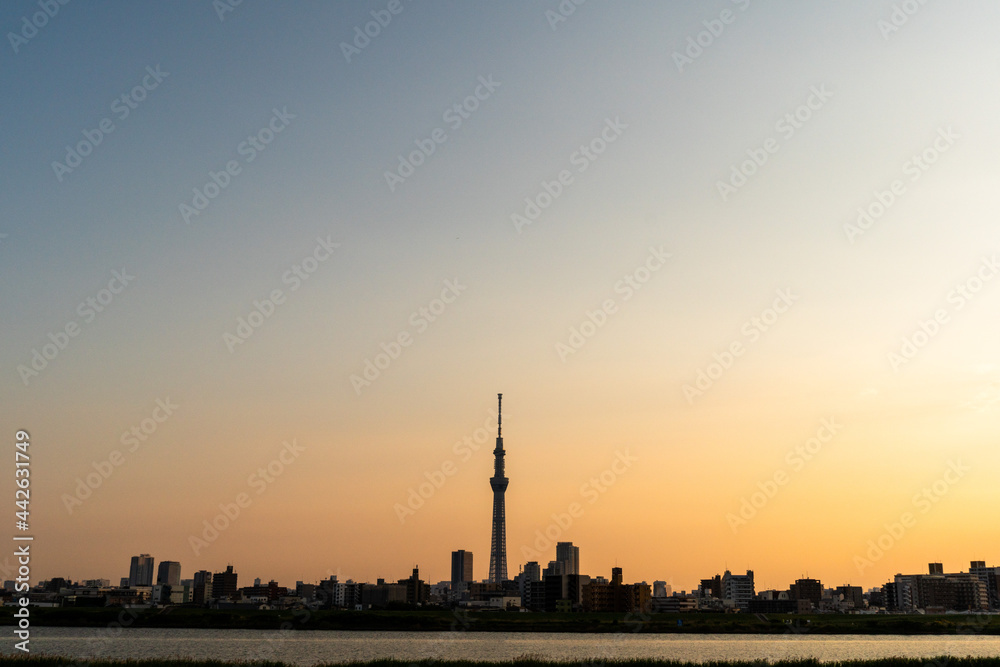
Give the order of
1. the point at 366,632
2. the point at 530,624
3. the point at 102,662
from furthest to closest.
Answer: the point at 530,624 < the point at 366,632 < the point at 102,662

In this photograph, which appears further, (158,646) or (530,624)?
(530,624)

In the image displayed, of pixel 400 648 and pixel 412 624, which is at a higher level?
pixel 400 648

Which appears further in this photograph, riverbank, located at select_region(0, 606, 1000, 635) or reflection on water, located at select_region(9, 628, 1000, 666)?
riverbank, located at select_region(0, 606, 1000, 635)

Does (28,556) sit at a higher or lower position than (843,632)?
higher

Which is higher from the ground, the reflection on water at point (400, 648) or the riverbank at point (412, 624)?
the reflection on water at point (400, 648)

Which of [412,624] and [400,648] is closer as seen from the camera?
[400,648]

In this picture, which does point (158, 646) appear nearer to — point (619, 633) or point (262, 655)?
point (262, 655)

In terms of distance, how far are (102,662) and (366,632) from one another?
316 feet

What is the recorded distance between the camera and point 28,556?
3612 centimetres

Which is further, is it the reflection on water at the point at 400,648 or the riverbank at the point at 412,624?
the riverbank at the point at 412,624

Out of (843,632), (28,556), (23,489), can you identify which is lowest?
A: (843,632)

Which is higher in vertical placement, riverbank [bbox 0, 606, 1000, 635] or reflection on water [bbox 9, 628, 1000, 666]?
reflection on water [bbox 9, 628, 1000, 666]

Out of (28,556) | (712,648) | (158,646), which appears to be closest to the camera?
(28,556)

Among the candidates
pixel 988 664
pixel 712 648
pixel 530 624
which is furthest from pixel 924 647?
pixel 530 624
